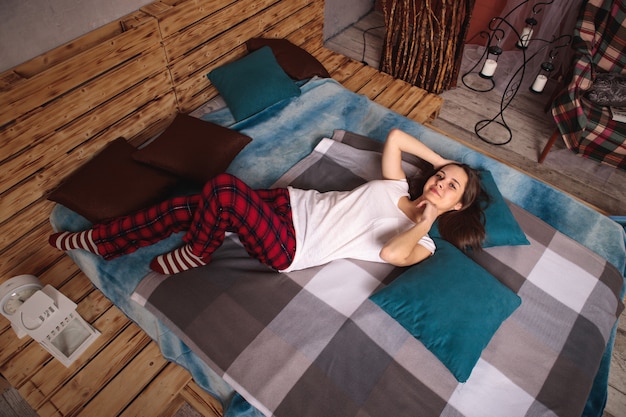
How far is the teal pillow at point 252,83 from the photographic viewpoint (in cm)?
239

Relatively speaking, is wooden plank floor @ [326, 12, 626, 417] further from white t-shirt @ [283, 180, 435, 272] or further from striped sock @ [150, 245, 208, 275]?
striped sock @ [150, 245, 208, 275]

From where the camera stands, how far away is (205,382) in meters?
1.70

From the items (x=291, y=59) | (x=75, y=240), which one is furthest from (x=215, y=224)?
(x=291, y=59)

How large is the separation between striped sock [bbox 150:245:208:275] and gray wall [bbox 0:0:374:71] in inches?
41.4

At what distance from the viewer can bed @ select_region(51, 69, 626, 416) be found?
1436 millimetres

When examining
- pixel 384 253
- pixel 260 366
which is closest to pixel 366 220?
pixel 384 253

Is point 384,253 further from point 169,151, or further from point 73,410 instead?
point 73,410

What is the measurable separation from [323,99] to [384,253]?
4.42 feet

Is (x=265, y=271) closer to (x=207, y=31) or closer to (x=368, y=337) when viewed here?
(x=368, y=337)

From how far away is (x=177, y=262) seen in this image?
1689 millimetres

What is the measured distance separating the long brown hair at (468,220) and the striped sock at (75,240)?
151 cm

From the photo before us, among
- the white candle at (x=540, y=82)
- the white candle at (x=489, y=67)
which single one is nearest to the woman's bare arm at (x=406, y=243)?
the white candle at (x=489, y=67)

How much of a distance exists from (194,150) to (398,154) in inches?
39.8

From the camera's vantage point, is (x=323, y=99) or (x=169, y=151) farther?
(x=323, y=99)
